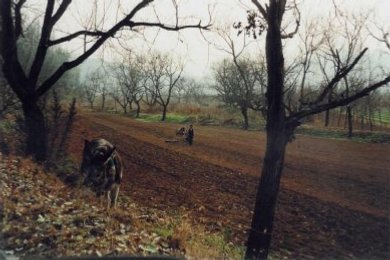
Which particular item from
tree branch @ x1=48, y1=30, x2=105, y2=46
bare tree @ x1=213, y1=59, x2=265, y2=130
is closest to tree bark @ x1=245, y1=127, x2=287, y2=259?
bare tree @ x1=213, y1=59, x2=265, y2=130

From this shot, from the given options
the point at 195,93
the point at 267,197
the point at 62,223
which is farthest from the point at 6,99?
the point at 267,197

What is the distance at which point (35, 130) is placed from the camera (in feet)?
29.0

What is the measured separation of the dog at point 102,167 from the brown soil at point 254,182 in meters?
0.14

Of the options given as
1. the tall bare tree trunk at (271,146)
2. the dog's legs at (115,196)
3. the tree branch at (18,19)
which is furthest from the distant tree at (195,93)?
the tree branch at (18,19)

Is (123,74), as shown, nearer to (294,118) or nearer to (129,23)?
(129,23)

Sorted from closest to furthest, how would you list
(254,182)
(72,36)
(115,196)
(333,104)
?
(333,104) < (115,196) < (254,182) < (72,36)

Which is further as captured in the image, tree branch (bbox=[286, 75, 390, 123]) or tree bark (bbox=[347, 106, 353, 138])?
tree bark (bbox=[347, 106, 353, 138])

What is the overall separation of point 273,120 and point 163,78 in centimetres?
227

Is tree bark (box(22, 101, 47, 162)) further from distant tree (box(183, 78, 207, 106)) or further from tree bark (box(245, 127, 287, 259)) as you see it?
tree bark (box(245, 127, 287, 259))

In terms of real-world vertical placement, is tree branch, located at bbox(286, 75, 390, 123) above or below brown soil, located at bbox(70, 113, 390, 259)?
above

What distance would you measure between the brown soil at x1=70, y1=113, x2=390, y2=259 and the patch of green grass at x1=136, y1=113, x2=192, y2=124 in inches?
3.9

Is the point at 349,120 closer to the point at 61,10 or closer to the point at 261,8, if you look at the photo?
the point at 261,8

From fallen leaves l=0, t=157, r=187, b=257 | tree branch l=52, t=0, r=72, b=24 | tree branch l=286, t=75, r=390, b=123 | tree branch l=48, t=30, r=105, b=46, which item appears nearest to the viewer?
fallen leaves l=0, t=157, r=187, b=257

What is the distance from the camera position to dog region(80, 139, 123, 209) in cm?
812
